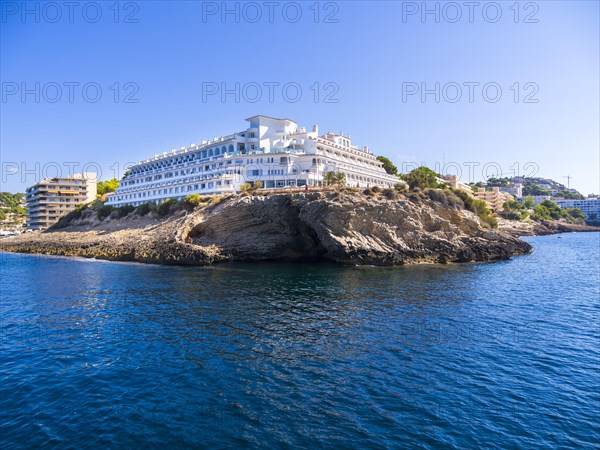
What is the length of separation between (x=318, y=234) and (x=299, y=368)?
37.9 m

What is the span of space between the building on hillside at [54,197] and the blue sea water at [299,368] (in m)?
105

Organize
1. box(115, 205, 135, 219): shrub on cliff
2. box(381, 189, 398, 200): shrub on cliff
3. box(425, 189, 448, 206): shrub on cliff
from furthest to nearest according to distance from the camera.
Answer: box(115, 205, 135, 219): shrub on cliff → box(425, 189, 448, 206): shrub on cliff → box(381, 189, 398, 200): shrub on cliff

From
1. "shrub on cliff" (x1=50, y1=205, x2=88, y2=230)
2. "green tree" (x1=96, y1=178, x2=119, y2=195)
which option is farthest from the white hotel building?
"green tree" (x1=96, y1=178, x2=119, y2=195)

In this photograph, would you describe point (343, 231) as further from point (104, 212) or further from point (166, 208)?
point (104, 212)

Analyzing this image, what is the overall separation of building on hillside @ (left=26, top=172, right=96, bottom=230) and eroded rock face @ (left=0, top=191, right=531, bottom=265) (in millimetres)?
72964

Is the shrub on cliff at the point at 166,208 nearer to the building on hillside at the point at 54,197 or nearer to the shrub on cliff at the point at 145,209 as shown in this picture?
the shrub on cliff at the point at 145,209

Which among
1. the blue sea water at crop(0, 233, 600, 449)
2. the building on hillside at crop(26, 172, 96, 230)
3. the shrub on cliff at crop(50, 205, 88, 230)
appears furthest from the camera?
the building on hillside at crop(26, 172, 96, 230)

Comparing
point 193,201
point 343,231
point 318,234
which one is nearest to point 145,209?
point 193,201

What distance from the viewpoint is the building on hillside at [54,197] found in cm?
12650

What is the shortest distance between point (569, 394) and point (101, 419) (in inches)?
831

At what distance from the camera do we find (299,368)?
19.8 metres

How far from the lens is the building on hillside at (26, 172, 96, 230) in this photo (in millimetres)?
126500

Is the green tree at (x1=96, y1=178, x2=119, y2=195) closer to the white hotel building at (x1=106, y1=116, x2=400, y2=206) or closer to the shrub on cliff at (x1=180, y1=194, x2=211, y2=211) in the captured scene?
the white hotel building at (x1=106, y1=116, x2=400, y2=206)

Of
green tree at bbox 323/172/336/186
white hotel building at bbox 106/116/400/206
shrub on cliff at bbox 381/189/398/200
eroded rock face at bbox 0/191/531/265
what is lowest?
eroded rock face at bbox 0/191/531/265
